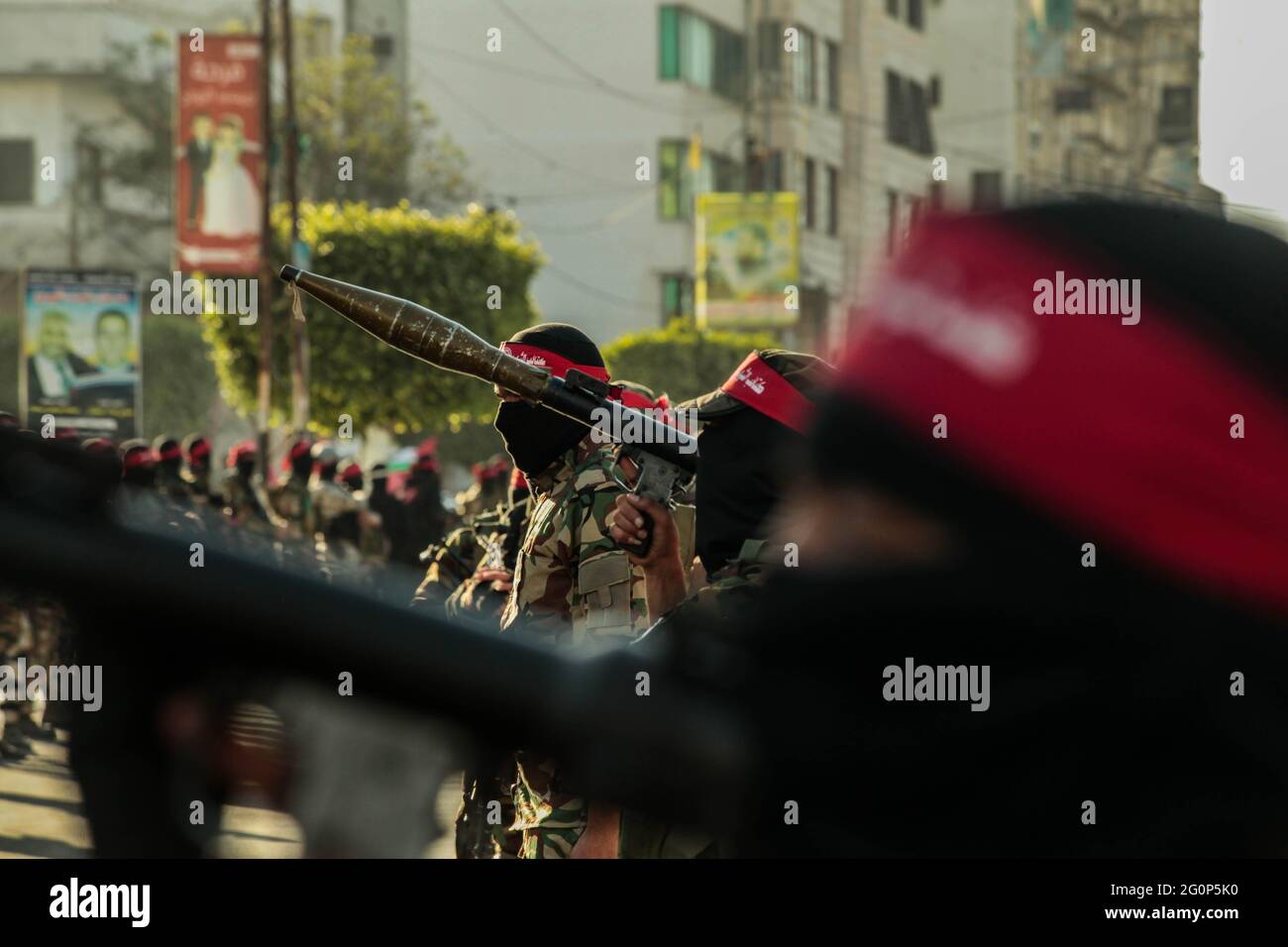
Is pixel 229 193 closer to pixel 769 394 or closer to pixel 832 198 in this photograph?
pixel 769 394

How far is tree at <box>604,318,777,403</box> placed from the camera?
40188 millimetres

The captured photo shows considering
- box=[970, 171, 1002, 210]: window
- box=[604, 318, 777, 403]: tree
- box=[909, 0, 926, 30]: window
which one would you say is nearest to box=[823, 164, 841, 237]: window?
box=[909, 0, 926, 30]: window

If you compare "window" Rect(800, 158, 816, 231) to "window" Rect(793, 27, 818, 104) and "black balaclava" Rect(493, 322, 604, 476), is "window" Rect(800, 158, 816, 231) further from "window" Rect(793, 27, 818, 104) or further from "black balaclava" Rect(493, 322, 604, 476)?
"black balaclava" Rect(493, 322, 604, 476)

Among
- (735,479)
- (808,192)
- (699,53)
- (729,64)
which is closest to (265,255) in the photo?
(699,53)

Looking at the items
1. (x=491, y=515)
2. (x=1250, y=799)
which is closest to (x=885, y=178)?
(x=491, y=515)

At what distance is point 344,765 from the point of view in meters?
0.94

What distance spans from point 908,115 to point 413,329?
50546mm

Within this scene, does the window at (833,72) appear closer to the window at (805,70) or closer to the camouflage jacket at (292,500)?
the window at (805,70)

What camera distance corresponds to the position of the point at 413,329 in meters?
2.75

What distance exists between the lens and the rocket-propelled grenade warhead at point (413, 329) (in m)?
2.59

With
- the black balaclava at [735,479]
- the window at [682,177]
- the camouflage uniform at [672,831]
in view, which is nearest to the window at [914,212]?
the camouflage uniform at [672,831]

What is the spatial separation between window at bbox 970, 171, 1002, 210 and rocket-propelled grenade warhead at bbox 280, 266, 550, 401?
1.36 metres

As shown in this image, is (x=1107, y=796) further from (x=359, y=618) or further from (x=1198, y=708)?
(x=359, y=618)

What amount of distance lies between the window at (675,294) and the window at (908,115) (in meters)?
7.61
